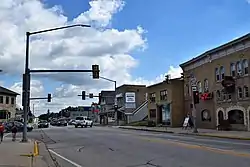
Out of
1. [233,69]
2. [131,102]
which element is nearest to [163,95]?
[233,69]

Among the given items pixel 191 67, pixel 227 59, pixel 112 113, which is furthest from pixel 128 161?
pixel 112 113

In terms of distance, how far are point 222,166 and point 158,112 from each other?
51.9 m

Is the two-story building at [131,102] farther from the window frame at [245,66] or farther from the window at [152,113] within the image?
the window frame at [245,66]

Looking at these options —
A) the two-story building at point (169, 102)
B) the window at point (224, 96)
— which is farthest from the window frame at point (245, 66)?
the two-story building at point (169, 102)

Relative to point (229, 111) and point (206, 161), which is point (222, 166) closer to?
point (206, 161)

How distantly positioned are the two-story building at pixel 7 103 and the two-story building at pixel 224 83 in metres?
49.8

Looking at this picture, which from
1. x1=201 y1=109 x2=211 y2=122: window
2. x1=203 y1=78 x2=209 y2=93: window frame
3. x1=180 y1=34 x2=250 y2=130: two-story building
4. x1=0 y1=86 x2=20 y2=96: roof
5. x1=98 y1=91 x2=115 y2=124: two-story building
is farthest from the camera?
x1=98 y1=91 x2=115 y2=124: two-story building

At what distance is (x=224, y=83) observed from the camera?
4269cm

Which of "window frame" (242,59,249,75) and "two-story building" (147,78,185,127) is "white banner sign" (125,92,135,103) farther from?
"window frame" (242,59,249,75)

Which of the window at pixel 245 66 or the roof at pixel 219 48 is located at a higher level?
the roof at pixel 219 48

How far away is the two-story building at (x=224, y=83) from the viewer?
40750mm

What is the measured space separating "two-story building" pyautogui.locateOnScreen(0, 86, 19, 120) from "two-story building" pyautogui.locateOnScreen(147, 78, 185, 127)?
38.7 m

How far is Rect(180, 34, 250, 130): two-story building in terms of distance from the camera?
4075 cm

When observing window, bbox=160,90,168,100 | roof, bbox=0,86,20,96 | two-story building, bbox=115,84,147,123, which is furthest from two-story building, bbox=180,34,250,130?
roof, bbox=0,86,20,96
